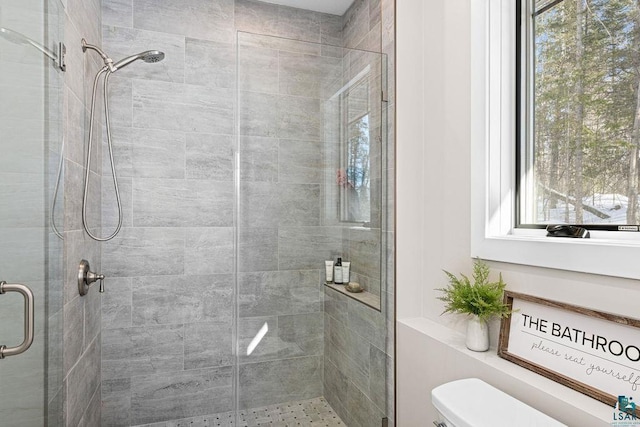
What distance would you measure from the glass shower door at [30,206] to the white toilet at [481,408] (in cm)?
107

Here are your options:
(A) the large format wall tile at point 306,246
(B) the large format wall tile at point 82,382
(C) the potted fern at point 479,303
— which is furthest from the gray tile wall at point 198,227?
(C) the potted fern at point 479,303

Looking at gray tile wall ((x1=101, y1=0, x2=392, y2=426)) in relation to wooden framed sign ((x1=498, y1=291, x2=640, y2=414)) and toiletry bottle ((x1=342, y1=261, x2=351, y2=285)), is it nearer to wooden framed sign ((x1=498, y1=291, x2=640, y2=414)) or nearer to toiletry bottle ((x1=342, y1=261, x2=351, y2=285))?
toiletry bottle ((x1=342, y1=261, x2=351, y2=285))

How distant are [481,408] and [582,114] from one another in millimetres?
944

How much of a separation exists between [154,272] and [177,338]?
1.39ft

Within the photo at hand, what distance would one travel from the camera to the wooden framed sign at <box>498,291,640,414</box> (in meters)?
0.89

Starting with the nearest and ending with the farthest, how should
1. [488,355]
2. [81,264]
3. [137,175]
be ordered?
[488,355]
[81,264]
[137,175]

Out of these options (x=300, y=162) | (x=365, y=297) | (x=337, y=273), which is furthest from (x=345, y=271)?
(x=300, y=162)

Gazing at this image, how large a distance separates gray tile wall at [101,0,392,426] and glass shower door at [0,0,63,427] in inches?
30.9

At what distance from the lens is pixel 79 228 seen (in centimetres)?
163

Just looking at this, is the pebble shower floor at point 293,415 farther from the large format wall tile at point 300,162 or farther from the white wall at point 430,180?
the large format wall tile at point 300,162

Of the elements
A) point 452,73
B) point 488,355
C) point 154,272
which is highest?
point 452,73

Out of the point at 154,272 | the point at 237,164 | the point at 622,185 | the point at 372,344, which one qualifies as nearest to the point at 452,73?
the point at 622,185

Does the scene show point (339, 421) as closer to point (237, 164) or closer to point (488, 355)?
point (488, 355)

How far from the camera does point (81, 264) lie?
5.36 feet
